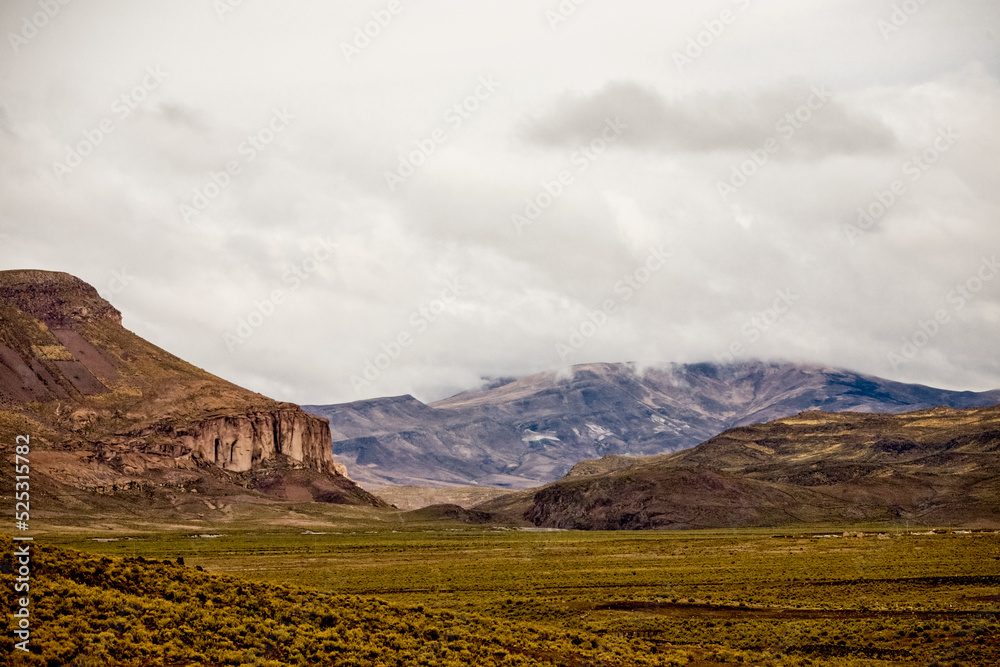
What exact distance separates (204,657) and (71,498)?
602 ft

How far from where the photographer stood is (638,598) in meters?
62.7

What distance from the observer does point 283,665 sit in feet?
101

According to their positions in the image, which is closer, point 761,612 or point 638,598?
point 761,612

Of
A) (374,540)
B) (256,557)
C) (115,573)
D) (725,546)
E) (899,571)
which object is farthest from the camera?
(374,540)

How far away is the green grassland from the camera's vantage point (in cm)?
3978

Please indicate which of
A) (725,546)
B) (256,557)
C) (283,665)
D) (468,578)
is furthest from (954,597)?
(256,557)

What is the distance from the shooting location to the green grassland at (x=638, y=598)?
1566 inches

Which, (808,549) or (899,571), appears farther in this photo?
(808,549)

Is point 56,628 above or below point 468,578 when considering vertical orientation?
above

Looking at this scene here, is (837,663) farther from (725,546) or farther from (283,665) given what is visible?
(725,546)

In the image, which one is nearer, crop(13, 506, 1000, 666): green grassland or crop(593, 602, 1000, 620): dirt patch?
crop(13, 506, 1000, 666): green grassland

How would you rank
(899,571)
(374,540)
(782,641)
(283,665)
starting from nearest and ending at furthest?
(283,665), (782,641), (899,571), (374,540)

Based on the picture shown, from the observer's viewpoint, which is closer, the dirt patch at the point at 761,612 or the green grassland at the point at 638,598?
the green grassland at the point at 638,598

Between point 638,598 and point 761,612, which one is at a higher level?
point 761,612
